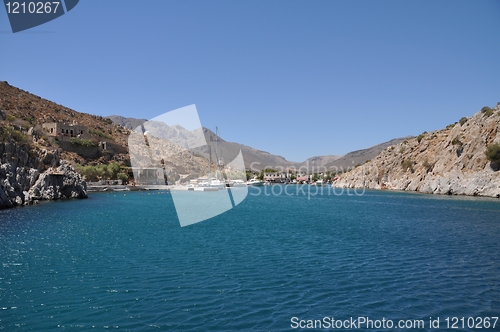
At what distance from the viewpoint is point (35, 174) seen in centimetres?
5047

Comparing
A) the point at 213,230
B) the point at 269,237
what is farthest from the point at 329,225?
the point at 213,230

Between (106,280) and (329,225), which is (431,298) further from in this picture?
(329,225)

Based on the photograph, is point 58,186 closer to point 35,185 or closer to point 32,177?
point 35,185

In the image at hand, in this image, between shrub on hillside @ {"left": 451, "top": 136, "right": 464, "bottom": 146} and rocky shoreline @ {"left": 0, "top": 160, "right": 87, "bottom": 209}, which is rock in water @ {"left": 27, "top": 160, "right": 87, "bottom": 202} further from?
shrub on hillside @ {"left": 451, "top": 136, "right": 464, "bottom": 146}

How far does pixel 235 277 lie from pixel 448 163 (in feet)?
237

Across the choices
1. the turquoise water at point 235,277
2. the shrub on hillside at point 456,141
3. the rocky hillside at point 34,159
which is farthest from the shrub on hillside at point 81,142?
the shrub on hillside at point 456,141

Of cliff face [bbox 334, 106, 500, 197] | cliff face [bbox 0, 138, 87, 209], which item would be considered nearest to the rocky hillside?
cliff face [bbox 0, 138, 87, 209]

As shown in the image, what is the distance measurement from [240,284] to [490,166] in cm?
6415

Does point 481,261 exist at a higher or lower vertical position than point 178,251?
lower

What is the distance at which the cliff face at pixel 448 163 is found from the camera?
62.2 m

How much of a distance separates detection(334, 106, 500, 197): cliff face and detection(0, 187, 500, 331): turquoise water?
4466 cm

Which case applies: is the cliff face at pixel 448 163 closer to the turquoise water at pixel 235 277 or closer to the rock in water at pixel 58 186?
the turquoise water at pixel 235 277

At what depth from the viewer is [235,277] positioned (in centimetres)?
1396

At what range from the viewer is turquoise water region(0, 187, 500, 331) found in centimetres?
1030
